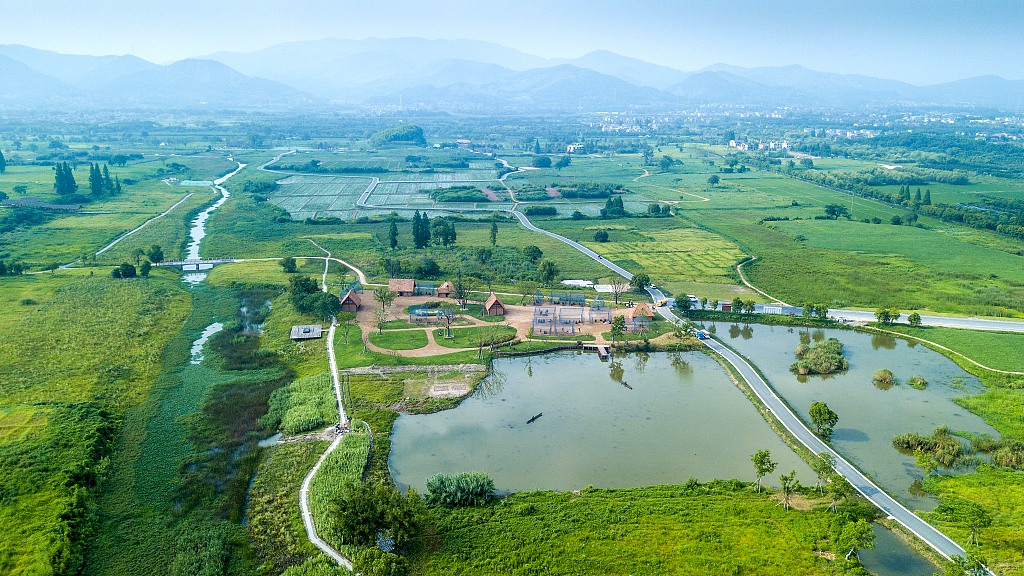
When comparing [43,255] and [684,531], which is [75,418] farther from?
[43,255]

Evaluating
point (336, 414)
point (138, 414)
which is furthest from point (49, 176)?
point (336, 414)

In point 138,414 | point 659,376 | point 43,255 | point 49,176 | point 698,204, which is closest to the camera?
point 138,414

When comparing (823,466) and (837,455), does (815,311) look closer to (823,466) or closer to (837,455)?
(837,455)

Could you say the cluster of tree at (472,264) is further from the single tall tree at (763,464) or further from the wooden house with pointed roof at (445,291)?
the single tall tree at (763,464)

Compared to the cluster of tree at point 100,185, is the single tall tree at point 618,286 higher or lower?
lower

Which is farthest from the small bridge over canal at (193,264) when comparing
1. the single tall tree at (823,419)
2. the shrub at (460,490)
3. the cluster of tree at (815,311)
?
the single tall tree at (823,419)

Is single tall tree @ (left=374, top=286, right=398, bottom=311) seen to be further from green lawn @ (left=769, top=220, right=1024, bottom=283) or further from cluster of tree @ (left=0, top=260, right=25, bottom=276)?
green lawn @ (left=769, top=220, right=1024, bottom=283)

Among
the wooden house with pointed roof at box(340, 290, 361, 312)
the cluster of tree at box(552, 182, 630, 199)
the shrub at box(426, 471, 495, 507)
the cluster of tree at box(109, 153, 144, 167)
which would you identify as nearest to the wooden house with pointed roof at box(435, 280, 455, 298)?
the wooden house with pointed roof at box(340, 290, 361, 312)
